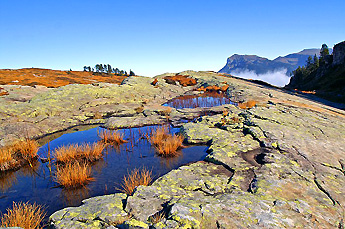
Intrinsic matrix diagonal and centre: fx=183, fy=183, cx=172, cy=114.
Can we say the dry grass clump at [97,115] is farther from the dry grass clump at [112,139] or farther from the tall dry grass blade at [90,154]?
the tall dry grass blade at [90,154]

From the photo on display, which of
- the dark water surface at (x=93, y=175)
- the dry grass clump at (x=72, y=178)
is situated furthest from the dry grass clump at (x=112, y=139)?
the dry grass clump at (x=72, y=178)

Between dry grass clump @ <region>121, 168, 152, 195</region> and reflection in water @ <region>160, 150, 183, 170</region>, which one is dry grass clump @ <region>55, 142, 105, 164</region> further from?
reflection in water @ <region>160, 150, 183, 170</region>

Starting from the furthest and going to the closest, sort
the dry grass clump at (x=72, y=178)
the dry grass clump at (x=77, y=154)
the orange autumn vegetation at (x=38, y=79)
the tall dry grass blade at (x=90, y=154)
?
1. the orange autumn vegetation at (x=38, y=79)
2. the tall dry grass blade at (x=90, y=154)
3. the dry grass clump at (x=77, y=154)
4. the dry grass clump at (x=72, y=178)

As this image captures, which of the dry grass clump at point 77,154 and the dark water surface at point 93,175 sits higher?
the dry grass clump at point 77,154

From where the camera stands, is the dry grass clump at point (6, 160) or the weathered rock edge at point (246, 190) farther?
the dry grass clump at point (6, 160)

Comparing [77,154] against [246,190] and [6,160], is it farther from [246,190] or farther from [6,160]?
[246,190]

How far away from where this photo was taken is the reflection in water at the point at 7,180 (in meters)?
6.59

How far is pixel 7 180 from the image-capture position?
7023 mm

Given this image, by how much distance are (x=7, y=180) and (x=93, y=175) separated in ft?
10.5

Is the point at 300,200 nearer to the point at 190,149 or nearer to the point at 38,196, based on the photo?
the point at 190,149

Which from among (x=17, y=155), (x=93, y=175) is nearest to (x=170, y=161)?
(x=93, y=175)

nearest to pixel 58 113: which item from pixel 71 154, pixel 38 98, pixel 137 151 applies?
pixel 38 98


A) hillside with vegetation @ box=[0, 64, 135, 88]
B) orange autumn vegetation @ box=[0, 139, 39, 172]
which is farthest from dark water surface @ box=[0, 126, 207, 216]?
hillside with vegetation @ box=[0, 64, 135, 88]

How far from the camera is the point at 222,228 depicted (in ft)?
12.3
